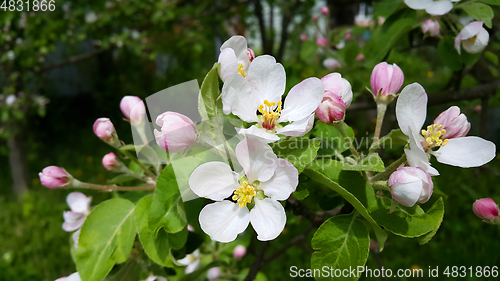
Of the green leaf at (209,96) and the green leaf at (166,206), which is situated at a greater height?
the green leaf at (209,96)

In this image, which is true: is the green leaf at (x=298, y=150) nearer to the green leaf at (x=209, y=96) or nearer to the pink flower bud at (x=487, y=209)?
the green leaf at (x=209, y=96)

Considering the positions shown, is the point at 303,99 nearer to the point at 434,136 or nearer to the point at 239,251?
the point at 434,136

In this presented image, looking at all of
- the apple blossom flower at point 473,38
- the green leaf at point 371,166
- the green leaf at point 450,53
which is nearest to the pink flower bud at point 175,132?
the green leaf at point 371,166

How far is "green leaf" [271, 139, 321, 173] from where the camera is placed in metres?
0.58

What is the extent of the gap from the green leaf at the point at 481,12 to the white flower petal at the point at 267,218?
74 cm

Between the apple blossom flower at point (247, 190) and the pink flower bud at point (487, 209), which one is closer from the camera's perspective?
the apple blossom flower at point (247, 190)

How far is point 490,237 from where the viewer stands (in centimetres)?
216

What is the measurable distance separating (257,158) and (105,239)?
1.41 ft

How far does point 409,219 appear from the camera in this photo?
2.05 ft

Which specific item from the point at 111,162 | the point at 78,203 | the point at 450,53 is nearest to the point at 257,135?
the point at 111,162

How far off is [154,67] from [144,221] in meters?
6.46

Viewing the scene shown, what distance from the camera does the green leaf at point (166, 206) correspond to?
0.64 metres

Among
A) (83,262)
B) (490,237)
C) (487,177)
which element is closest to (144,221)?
(83,262)

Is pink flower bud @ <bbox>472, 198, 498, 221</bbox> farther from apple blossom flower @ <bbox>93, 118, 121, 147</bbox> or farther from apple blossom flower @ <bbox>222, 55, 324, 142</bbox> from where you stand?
apple blossom flower @ <bbox>93, 118, 121, 147</bbox>
